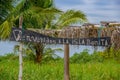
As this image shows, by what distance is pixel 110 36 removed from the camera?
7.85 meters

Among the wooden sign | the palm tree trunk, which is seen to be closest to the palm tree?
the palm tree trunk

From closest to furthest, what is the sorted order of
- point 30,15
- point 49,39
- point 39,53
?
point 49,39, point 30,15, point 39,53

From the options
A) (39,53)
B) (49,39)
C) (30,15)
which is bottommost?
(39,53)

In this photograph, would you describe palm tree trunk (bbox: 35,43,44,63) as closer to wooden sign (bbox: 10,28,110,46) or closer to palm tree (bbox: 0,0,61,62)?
palm tree (bbox: 0,0,61,62)

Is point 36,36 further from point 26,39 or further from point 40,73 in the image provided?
point 40,73

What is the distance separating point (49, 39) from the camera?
26.5 ft

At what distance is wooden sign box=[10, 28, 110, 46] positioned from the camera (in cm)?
756

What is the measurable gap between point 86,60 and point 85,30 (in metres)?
9.69

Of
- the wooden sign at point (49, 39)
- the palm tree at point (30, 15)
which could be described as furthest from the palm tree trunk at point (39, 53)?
the wooden sign at point (49, 39)

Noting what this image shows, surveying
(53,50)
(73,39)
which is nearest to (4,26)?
(73,39)

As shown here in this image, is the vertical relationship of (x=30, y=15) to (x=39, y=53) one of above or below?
above

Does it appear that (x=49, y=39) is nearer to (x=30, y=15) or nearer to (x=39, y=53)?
(x=30, y=15)

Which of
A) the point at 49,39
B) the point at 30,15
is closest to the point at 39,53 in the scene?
the point at 30,15

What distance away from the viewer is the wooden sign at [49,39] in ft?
24.8
